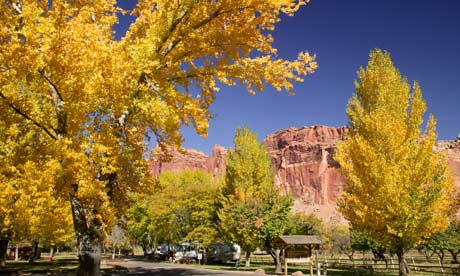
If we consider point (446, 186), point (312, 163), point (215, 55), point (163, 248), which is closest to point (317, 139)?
point (312, 163)

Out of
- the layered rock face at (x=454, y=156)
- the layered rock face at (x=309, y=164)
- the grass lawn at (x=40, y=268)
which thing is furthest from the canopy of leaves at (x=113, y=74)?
the layered rock face at (x=454, y=156)

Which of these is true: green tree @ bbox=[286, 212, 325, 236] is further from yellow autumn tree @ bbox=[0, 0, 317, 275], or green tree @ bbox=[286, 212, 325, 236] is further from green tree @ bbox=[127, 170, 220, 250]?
yellow autumn tree @ bbox=[0, 0, 317, 275]

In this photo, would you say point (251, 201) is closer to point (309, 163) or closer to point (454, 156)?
point (309, 163)

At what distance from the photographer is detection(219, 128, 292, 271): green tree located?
3036cm

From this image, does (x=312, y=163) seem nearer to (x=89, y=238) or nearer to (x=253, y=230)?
(x=253, y=230)

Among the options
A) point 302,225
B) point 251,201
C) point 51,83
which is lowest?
point 302,225

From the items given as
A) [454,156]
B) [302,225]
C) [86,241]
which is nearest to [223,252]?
[302,225]

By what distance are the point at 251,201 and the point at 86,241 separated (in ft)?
81.1

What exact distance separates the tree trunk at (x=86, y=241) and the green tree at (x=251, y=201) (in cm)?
2218

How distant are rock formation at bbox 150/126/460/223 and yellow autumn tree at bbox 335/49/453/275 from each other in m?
129

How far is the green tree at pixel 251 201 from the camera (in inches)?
1195

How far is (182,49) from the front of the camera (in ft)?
25.3

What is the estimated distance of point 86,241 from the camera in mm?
7949

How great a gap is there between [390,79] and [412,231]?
828 cm
